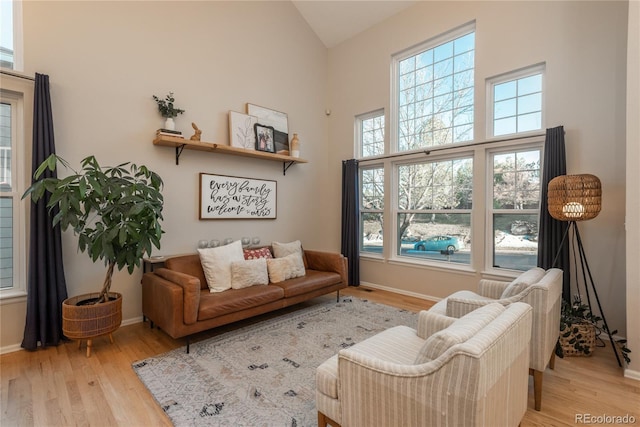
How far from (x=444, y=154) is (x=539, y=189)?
3.88ft

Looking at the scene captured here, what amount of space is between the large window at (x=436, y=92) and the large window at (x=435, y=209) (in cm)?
36

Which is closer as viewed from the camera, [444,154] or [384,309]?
[384,309]

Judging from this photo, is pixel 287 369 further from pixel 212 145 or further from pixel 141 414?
pixel 212 145

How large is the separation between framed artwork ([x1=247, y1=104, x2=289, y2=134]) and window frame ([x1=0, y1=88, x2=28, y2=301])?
7.83ft

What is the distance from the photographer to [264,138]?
437 centimetres

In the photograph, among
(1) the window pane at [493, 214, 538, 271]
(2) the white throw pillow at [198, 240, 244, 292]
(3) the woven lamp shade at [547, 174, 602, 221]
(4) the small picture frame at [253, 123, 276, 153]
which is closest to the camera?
(3) the woven lamp shade at [547, 174, 602, 221]

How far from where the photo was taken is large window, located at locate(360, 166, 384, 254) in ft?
16.1

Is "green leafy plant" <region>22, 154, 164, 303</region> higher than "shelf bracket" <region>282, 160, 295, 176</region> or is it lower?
lower

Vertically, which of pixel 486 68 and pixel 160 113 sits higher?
pixel 486 68

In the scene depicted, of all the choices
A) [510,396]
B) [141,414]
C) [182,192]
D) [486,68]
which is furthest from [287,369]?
[486,68]

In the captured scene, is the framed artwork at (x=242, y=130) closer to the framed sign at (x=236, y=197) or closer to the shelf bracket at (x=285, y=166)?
the framed sign at (x=236, y=197)

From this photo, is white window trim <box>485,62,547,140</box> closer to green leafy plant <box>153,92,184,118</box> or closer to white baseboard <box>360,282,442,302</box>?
white baseboard <box>360,282,442,302</box>

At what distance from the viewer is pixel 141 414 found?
1856mm

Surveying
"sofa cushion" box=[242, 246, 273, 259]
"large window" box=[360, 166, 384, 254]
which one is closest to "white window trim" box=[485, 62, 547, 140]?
"large window" box=[360, 166, 384, 254]
